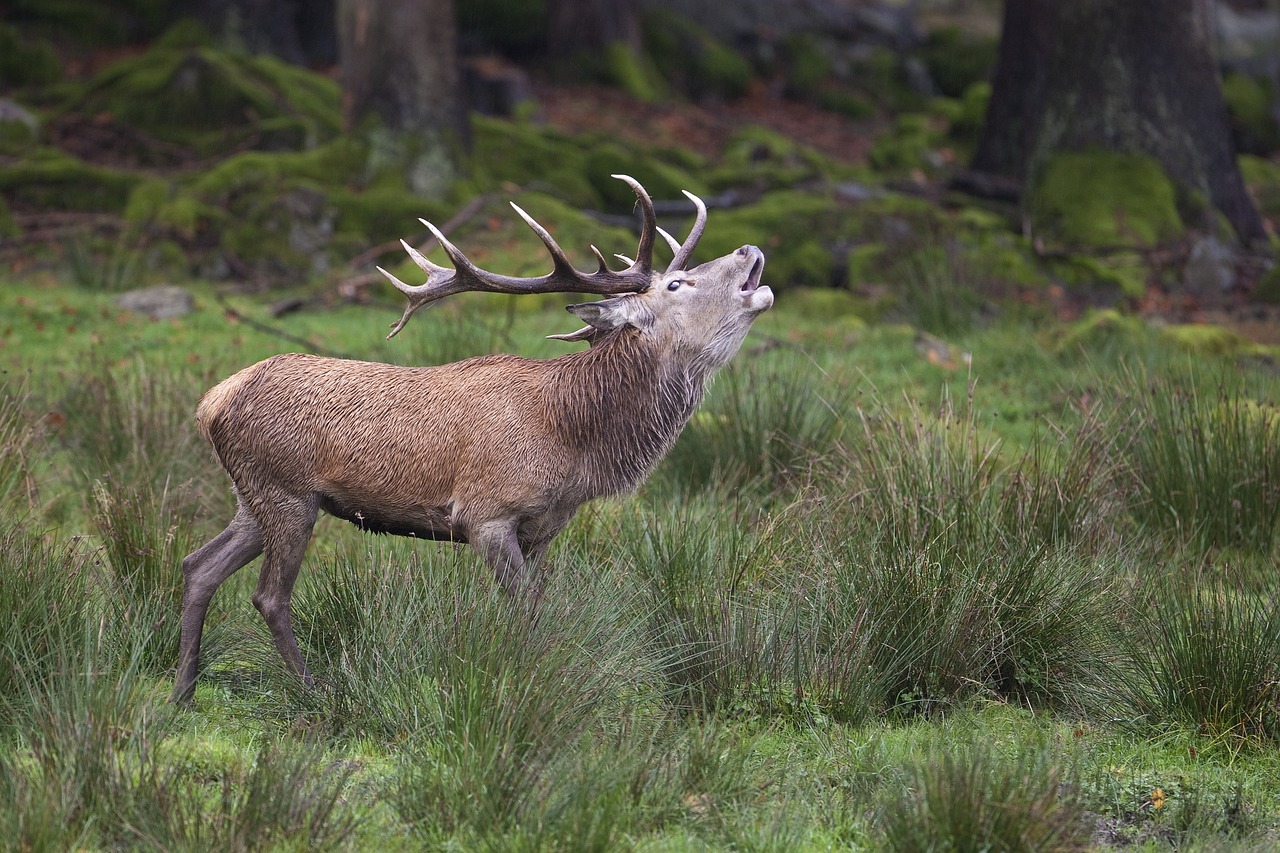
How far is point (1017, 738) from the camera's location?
16.0ft

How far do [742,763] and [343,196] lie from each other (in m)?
9.21

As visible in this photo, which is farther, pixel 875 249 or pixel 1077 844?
pixel 875 249

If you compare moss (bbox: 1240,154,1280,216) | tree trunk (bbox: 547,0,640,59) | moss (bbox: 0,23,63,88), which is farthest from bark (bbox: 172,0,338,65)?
moss (bbox: 1240,154,1280,216)

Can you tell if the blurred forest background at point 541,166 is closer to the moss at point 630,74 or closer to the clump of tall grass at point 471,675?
the moss at point 630,74

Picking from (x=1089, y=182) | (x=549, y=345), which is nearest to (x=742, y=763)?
(x=549, y=345)

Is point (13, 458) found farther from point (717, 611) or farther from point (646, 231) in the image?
point (717, 611)

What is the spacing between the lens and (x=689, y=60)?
22078 millimetres

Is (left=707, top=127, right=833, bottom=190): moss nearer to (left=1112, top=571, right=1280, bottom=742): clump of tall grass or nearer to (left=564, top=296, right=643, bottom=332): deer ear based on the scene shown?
(left=564, top=296, right=643, bottom=332): deer ear

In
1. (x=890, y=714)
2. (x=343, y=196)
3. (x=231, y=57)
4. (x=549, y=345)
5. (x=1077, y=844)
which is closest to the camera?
(x=1077, y=844)

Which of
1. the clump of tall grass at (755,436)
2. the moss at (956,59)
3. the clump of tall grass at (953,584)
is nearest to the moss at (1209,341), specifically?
the clump of tall grass at (755,436)

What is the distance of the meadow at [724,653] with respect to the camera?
405cm

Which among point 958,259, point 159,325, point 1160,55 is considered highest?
point 1160,55

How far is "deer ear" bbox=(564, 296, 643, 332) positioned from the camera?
5539 mm

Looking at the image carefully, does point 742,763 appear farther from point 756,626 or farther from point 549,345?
point 549,345
